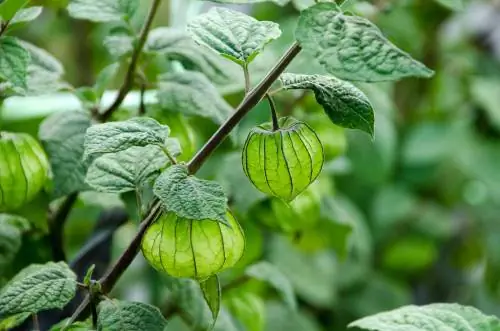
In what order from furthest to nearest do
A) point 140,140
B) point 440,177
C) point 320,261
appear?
point 440,177
point 320,261
point 140,140

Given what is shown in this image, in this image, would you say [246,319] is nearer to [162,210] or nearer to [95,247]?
[95,247]

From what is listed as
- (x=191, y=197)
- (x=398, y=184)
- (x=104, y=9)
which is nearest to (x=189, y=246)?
(x=191, y=197)

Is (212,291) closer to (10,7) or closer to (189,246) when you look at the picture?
(189,246)

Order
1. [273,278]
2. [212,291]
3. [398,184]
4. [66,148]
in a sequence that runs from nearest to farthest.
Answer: [212,291] → [66,148] → [273,278] → [398,184]

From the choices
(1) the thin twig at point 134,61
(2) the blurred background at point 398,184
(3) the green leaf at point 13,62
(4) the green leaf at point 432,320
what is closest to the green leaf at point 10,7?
(3) the green leaf at point 13,62

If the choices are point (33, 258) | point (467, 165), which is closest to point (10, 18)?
point (33, 258)

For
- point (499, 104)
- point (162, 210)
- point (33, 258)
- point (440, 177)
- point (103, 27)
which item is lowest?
point (440, 177)

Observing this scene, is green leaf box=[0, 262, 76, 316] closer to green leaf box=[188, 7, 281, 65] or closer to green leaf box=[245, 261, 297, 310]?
green leaf box=[188, 7, 281, 65]

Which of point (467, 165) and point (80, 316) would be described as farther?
point (467, 165)
